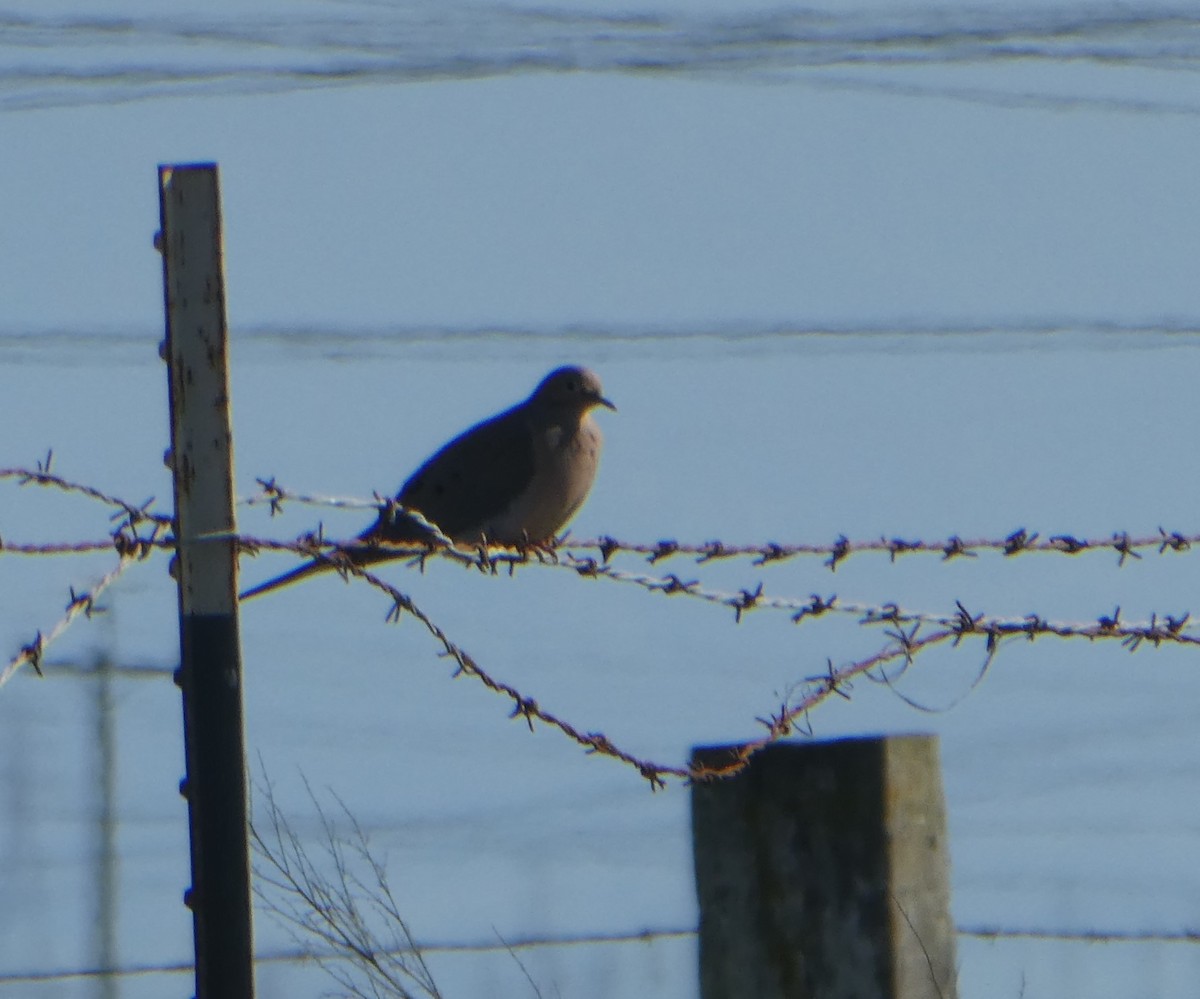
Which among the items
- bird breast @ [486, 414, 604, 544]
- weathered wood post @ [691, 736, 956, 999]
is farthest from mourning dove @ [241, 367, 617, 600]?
weathered wood post @ [691, 736, 956, 999]

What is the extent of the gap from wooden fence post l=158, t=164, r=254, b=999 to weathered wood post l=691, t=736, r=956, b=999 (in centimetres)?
82

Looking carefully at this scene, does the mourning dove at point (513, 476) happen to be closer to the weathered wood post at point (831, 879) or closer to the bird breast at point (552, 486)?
the bird breast at point (552, 486)

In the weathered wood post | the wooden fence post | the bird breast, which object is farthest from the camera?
the bird breast

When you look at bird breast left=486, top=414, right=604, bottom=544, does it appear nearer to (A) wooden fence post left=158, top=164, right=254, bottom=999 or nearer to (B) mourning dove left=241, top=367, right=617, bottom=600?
(B) mourning dove left=241, top=367, right=617, bottom=600

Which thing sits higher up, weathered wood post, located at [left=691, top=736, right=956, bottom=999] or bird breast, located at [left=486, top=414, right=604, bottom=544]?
bird breast, located at [left=486, top=414, right=604, bottom=544]

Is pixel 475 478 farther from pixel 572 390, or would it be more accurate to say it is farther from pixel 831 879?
pixel 831 879

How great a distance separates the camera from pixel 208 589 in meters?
4.26

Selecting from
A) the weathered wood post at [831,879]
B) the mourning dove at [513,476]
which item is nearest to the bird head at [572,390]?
the mourning dove at [513,476]

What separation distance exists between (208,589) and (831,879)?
3.70 ft

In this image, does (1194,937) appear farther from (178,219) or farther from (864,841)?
(178,219)

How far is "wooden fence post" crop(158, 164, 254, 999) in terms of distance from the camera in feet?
13.8

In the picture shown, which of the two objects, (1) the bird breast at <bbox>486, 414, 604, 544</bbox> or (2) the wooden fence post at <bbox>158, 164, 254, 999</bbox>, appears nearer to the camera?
(2) the wooden fence post at <bbox>158, 164, 254, 999</bbox>

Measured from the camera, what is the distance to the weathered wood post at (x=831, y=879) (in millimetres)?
4379

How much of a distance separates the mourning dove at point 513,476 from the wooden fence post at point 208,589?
3.81m
